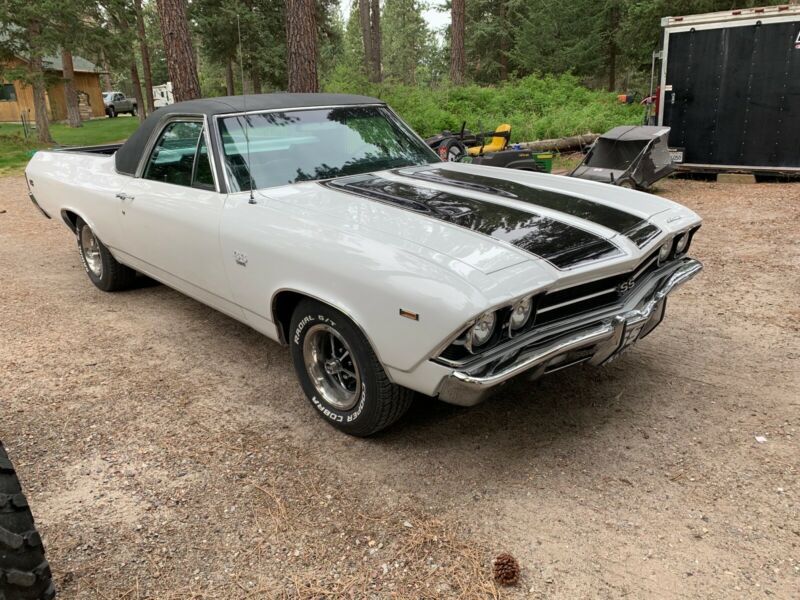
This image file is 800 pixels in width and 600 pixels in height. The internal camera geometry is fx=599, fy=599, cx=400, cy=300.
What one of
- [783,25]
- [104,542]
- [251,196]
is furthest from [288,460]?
[783,25]

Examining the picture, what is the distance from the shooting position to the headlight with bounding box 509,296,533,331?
259 cm

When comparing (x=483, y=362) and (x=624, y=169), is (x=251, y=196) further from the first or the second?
(x=624, y=169)

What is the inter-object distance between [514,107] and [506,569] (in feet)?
56.9

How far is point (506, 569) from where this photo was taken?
7.34ft

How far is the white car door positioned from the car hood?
0.48m

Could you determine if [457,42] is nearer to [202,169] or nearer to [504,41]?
[504,41]

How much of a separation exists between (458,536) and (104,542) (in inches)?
57.8

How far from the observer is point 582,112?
52.8 ft

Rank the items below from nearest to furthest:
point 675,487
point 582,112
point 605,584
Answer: point 605,584
point 675,487
point 582,112

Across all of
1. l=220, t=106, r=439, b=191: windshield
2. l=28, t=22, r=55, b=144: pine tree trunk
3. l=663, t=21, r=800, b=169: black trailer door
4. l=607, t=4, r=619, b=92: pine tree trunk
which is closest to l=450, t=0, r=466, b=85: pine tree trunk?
l=663, t=21, r=800, b=169: black trailer door

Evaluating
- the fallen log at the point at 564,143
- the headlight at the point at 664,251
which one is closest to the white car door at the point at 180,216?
the headlight at the point at 664,251

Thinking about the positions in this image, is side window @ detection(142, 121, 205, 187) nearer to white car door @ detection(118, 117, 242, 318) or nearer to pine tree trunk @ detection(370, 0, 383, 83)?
white car door @ detection(118, 117, 242, 318)

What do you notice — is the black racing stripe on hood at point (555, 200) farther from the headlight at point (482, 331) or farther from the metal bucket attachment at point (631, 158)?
the metal bucket attachment at point (631, 158)

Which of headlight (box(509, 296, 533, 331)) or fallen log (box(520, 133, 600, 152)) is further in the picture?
fallen log (box(520, 133, 600, 152))
